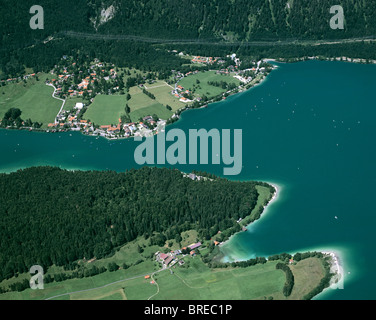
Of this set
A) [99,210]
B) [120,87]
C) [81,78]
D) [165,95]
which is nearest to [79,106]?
[120,87]

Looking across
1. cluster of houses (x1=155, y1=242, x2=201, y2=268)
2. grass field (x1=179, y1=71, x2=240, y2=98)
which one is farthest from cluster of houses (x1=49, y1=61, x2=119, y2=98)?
cluster of houses (x1=155, y1=242, x2=201, y2=268)

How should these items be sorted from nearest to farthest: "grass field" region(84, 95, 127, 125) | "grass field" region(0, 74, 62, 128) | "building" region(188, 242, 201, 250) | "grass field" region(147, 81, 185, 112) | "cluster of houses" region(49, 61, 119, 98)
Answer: "building" region(188, 242, 201, 250), "grass field" region(84, 95, 127, 125), "grass field" region(0, 74, 62, 128), "grass field" region(147, 81, 185, 112), "cluster of houses" region(49, 61, 119, 98)

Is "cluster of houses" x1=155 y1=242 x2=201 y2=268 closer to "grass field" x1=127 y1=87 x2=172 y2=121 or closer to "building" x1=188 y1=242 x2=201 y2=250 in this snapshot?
"building" x1=188 y1=242 x2=201 y2=250

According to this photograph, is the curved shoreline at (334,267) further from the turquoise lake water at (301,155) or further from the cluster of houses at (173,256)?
the cluster of houses at (173,256)

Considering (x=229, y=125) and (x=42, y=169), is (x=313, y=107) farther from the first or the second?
(x=42, y=169)

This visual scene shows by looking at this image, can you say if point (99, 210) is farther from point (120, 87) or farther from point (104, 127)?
point (120, 87)

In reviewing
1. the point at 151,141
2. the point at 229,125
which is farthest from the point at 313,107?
the point at 151,141
